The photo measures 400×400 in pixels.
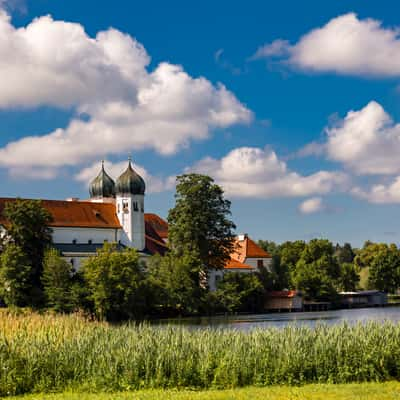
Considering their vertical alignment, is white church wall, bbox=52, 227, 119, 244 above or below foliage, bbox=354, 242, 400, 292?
above

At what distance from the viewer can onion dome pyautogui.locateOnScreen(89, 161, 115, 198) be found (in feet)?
282

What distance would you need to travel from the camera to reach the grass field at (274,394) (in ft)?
46.2

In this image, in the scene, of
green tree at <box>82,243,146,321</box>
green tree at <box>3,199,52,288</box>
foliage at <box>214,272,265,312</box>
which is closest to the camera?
green tree at <box>82,243,146,321</box>

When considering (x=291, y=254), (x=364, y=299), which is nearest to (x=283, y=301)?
(x=364, y=299)

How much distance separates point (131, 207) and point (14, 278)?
83.3 ft

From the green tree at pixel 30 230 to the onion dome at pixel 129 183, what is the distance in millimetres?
18852

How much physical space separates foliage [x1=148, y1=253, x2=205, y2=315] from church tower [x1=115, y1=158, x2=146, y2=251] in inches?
634

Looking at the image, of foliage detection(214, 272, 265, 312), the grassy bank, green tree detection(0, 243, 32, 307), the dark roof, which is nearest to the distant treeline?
the dark roof

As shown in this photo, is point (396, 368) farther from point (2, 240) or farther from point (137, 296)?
point (2, 240)

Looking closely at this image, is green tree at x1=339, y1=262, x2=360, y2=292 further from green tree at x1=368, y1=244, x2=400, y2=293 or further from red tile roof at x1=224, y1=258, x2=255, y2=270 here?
red tile roof at x1=224, y1=258, x2=255, y2=270

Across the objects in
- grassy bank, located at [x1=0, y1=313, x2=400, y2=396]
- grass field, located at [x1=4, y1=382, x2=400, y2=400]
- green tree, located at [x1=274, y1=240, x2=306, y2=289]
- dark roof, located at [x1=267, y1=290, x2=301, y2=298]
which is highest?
green tree, located at [x1=274, y1=240, x2=306, y2=289]

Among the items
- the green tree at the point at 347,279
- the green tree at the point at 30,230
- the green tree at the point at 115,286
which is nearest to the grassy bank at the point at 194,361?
the green tree at the point at 115,286

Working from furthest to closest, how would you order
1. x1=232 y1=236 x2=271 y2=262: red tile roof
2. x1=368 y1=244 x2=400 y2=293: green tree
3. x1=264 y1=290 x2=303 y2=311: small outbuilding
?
1. x1=368 y1=244 x2=400 y2=293: green tree
2. x1=232 y1=236 x2=271 y2=262: red tile roof
3. x1=264 y1=290 x2=303 y2=311: small outbuilding

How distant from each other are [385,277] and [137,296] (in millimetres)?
46773
